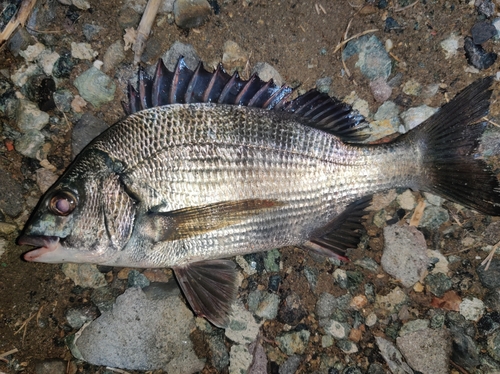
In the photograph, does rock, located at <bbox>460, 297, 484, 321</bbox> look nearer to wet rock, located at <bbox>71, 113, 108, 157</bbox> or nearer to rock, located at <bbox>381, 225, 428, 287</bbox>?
rock, located at <bbox>381, 225, 428, 287</bbox>

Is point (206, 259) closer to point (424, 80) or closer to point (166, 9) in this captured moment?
point (166, 9)

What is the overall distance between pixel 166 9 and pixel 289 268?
2278 millimetres

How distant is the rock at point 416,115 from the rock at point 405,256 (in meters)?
0.83

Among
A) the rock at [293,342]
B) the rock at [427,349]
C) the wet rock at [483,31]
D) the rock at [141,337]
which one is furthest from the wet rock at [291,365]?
the wet rock at [483,31]

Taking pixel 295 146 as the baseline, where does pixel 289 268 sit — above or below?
below

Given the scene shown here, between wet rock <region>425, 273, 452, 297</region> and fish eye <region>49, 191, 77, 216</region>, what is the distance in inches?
106

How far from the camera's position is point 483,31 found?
2922 mm

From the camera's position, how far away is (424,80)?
3.04 meters

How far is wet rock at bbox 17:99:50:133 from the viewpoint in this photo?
2.96 metres

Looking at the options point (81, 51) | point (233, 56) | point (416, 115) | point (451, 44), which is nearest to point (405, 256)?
point (416, 115)

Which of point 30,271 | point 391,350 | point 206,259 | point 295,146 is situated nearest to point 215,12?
point 295,146

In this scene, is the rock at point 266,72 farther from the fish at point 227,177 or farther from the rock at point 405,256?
the rock at point 405,256

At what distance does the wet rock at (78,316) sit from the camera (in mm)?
2973

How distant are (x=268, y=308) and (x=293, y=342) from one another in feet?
1.07
